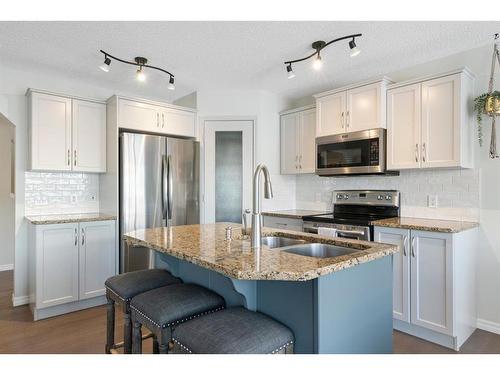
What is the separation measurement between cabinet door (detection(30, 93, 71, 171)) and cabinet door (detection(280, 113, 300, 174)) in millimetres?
2506

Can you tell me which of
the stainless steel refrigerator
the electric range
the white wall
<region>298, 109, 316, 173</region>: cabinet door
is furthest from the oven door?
the white wall

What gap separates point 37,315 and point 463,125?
13.4 feet

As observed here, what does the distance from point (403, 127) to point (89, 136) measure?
3.23m

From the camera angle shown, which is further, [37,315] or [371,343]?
[37,315]

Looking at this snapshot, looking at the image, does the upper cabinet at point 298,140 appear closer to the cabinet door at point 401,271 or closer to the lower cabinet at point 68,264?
the cabinet door at point 401,271

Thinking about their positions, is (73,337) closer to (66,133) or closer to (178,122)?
(66,133)

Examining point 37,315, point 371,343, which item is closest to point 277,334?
point 371,343

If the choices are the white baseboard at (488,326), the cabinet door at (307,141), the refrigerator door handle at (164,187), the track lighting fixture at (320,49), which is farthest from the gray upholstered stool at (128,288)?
the white baseboard at (488,326)

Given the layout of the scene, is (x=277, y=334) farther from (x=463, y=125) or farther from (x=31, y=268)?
(x=31, y=268)

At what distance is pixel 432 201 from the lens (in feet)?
10.1

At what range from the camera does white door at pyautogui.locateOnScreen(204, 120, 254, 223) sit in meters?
4.12

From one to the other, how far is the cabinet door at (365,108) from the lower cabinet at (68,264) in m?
2.71

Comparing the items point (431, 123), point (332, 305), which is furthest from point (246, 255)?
point (431, 123)

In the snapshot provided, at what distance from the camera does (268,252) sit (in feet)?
5.09
